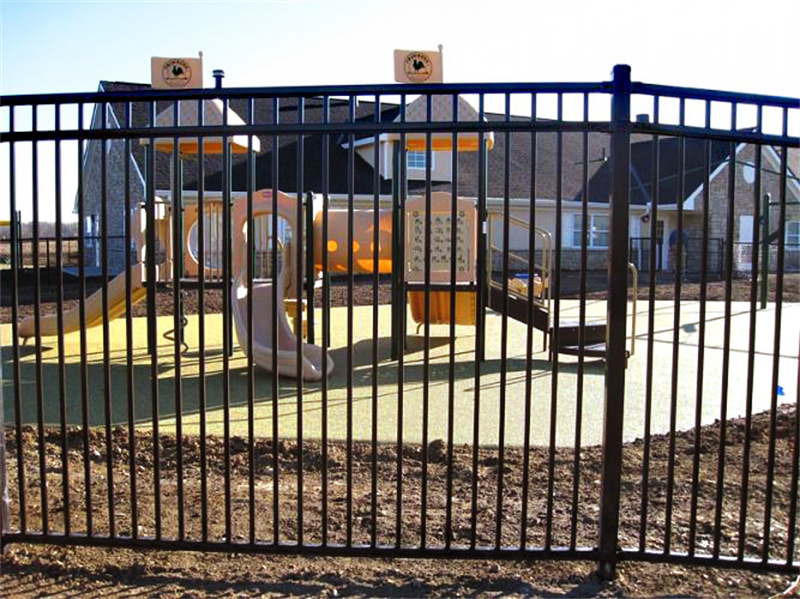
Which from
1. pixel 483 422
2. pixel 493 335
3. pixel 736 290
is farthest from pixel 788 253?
pixel 483 422

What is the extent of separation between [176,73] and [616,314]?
2213 millimetres

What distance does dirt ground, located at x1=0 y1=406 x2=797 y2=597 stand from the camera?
3.16 meters

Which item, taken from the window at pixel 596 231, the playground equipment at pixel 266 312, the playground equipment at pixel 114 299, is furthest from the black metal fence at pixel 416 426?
the window at pixel 596 231

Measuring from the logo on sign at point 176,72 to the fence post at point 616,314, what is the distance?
6.17 feet

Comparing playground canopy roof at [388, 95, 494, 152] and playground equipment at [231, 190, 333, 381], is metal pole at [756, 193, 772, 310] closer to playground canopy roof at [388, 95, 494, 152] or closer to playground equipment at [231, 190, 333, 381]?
playground canopy roof at [388, 95, 494, 152]

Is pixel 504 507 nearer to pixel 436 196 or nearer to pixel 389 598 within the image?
pixel 389 598

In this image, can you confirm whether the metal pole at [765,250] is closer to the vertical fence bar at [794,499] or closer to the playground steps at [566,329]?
the playground steps at [566,329]

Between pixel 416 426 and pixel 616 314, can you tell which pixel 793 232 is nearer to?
pixel 416 426

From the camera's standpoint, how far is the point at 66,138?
3.29 m

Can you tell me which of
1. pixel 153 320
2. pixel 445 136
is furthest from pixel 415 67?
pixel 445 136

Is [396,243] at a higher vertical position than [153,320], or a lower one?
higher

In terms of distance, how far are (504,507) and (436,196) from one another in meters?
5.13

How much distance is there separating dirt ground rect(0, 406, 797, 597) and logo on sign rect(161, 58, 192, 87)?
5.48 feet

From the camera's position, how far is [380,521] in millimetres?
3791
